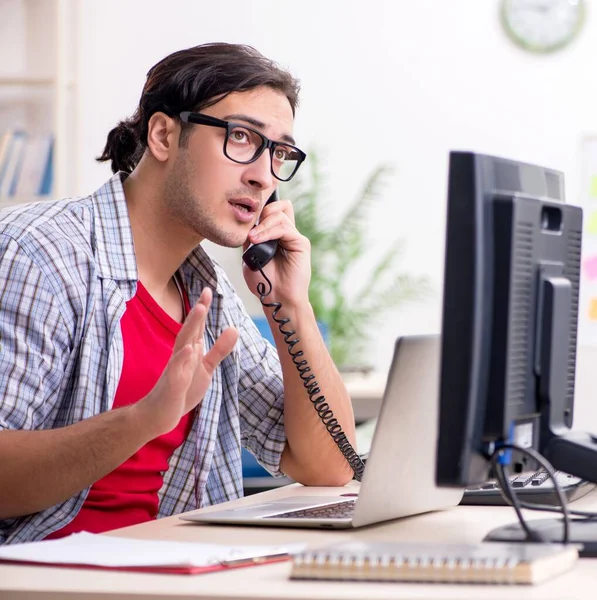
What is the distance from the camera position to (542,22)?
437 centimetres

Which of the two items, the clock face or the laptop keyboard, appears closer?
the laptop keyboard

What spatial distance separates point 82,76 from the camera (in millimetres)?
4527

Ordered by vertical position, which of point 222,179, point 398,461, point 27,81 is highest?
point 27,81

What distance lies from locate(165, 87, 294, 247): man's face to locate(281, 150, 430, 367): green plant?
90.2 inches

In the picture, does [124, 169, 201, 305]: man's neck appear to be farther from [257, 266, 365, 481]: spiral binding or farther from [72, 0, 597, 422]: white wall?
[72, 0, 597, 422]: white wall

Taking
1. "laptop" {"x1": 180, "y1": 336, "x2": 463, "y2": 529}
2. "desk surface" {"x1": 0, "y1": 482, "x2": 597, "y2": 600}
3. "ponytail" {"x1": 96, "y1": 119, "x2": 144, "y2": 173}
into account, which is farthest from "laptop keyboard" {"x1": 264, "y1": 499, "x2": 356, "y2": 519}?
"ponytail" {"x1": 96, "y1": 119, "x2": 144, "y2": 173}

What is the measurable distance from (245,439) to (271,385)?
5.1 inches

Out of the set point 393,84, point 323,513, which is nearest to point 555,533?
point 323,513

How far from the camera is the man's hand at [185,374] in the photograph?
3.82ft

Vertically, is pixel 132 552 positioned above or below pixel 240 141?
below

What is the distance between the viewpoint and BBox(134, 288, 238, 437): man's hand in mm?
1164

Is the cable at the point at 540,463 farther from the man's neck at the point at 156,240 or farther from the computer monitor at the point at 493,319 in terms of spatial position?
the man's neck at the point at 156,240

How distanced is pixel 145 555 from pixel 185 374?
236 millimetres

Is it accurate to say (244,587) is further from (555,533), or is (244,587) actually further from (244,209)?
(244,209)
